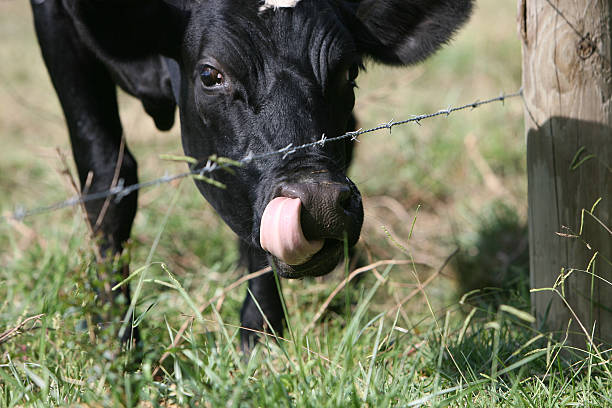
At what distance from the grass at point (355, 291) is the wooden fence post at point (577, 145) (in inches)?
7.9

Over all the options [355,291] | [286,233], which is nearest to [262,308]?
[355,291]

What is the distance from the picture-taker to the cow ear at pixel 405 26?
2697mm

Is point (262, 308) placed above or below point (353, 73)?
below

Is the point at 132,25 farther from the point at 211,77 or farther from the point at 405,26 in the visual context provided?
the point at 405,26

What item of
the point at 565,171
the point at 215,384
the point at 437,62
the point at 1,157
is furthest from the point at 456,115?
the point at 215,384

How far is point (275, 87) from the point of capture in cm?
224

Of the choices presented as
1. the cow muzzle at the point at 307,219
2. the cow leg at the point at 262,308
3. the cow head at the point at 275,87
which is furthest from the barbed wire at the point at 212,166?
the cow leg at the point at 262,308

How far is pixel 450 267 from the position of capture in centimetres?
372

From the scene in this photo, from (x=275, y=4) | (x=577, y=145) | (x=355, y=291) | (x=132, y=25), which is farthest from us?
(x=355, y=291)

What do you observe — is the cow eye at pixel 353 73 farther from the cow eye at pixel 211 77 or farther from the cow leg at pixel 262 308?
the cow leg at pixel 262 308

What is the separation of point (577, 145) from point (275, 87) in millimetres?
1045

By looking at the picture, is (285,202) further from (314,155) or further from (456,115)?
(456,115)

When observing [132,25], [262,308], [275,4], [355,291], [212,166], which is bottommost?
[355,291]

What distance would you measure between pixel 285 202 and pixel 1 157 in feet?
15.4
